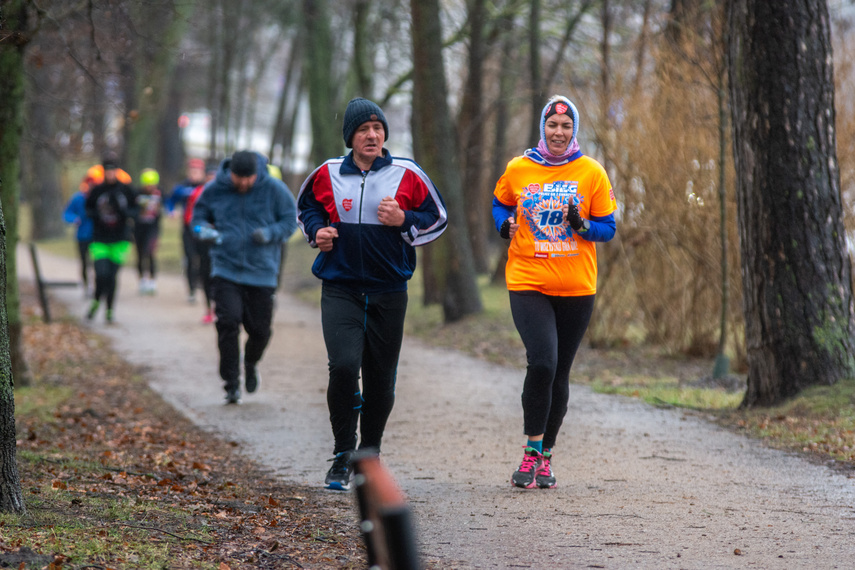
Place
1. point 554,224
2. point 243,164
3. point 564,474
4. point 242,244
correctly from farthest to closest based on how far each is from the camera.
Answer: point 242,244 < point 243,164 < point 564,474 < point 554,224

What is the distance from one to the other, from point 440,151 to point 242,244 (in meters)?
6.31

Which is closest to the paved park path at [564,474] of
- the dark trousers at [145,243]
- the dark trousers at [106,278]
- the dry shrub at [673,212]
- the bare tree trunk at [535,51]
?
the dry shrub at [673,212]

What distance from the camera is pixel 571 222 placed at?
18.2ft

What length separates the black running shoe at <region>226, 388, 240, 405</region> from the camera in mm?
8961

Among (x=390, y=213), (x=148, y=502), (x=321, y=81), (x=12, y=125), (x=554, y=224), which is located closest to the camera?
(x=148, y=502)

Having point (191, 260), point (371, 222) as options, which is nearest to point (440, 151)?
point (191, 260)

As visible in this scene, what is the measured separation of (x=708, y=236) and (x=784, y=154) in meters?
3.44

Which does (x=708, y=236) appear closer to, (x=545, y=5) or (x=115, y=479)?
(x=115, y=479)

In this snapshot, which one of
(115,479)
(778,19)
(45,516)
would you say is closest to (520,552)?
(45,516)

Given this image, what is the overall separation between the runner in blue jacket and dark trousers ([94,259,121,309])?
5.78 metres

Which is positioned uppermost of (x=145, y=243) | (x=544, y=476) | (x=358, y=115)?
(x=358, y=115)

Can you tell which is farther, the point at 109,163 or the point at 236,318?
the point at 109,163

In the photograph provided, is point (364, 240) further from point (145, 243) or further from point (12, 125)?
point (145, 243)

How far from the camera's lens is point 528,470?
5.80 m
